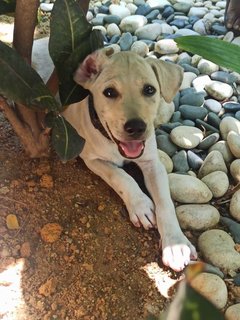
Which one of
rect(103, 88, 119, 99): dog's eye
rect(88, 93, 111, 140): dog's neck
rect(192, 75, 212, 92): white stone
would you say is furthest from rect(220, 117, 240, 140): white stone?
rect(103, 88, 119, 99): dog's eye

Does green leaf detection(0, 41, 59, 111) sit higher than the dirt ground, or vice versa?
green leaf detection(0, 41, 59, 111)

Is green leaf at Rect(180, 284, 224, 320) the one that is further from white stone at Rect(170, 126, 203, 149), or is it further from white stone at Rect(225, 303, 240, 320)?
white stone at Rect(170, 126, 203, 149)

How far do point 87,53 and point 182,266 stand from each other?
3.05 feet

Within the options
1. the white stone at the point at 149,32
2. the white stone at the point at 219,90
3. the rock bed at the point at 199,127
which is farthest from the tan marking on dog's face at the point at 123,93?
the white stone at the point at 149,32

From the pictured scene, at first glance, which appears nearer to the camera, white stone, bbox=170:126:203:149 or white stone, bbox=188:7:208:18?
white stone, bbox=170:126:203:149

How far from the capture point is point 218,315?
0.31m

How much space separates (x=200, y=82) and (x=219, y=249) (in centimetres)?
136

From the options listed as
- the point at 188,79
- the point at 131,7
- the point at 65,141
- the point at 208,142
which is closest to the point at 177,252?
the point at 65,141

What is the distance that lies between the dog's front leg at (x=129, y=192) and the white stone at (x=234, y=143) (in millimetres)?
652

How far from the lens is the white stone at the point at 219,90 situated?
2.77 meters

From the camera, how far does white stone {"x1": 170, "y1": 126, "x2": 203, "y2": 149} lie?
7.88 feet

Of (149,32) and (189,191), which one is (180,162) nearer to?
(189,191)

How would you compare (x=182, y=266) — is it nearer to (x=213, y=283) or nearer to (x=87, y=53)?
(x=213, y=283)

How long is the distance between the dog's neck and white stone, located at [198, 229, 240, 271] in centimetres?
60
